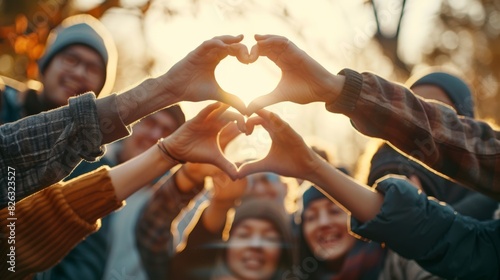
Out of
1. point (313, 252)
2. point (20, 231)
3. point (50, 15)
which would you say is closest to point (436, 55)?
point (50, 15)

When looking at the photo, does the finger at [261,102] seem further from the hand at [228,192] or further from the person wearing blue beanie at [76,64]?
the person wearing blue beanie at [76,64]

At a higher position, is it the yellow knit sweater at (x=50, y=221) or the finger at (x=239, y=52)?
the finger at (x=239, y=52)

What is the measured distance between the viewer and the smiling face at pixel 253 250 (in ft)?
12.3

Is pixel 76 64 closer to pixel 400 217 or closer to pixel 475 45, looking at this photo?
pixel 400 217

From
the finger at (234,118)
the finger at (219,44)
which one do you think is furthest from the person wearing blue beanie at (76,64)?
the finger at (219,44)

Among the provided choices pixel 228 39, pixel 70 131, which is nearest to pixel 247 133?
pixel 228 39

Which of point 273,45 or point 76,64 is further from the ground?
point 273,45

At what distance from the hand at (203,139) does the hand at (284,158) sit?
0.21ft

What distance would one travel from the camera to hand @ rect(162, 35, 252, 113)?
6.95ft

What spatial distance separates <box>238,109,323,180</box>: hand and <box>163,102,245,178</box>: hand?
65 mm

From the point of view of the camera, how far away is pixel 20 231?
7.26ft

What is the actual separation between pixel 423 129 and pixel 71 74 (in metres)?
1.92

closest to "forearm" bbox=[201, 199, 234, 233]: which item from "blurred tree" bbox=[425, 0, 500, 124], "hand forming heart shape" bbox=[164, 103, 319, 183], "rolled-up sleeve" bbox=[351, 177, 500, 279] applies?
"hand forming heart shape" bbox=[164, 103, 319, 183]

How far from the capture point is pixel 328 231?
3887mm
